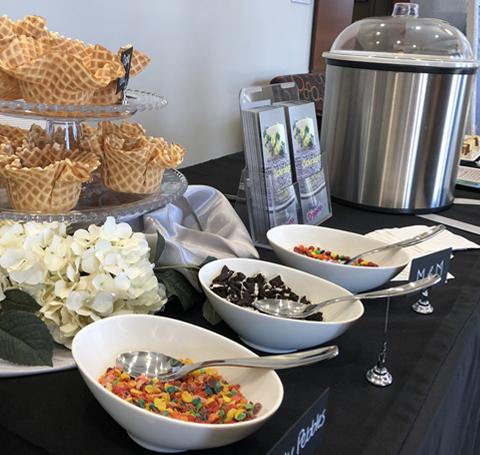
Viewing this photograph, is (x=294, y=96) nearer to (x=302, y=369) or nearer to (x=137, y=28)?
(x=302, y=369)

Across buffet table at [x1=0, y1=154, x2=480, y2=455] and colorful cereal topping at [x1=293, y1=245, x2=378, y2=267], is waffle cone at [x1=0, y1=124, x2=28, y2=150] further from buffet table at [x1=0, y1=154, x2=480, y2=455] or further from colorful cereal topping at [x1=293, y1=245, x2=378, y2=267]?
colorful cereal topping at [x1=293, y1=245, x2=378, y2=267]

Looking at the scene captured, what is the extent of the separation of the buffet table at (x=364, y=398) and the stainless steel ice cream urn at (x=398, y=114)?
0.37 meters

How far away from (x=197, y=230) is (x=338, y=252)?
230mm

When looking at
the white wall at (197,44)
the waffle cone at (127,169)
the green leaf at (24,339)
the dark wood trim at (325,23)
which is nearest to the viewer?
the green leaf at (24,339)

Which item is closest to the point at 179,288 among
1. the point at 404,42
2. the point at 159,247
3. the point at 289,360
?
the point at 159,247

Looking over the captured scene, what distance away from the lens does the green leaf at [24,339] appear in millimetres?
569

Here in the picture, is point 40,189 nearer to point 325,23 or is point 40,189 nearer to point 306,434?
point 306,434

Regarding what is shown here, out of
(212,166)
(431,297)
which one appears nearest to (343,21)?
(212,166)

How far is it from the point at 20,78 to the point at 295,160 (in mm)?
508

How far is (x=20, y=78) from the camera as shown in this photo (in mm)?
716

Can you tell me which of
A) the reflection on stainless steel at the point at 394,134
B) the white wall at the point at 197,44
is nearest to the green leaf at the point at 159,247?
the reflection on stainless steel at the point at 394,134

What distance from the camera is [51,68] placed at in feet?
2.31

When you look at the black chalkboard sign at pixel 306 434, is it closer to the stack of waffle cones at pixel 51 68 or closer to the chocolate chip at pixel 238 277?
the chocolate chip at pixel 238 277

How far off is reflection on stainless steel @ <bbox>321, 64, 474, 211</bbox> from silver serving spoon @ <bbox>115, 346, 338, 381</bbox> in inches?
28.3
